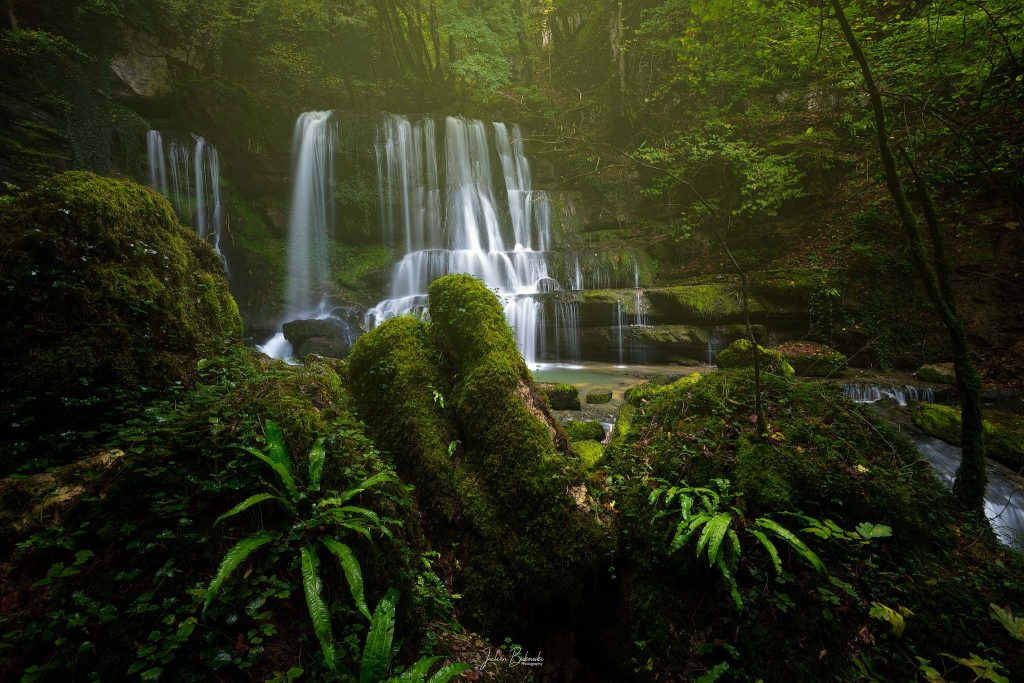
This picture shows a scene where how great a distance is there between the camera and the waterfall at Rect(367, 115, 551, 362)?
A: 17.0m

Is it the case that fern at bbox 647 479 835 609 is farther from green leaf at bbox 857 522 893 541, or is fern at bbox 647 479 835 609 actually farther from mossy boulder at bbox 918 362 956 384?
mossy boulder at bbox 918 362 956 384

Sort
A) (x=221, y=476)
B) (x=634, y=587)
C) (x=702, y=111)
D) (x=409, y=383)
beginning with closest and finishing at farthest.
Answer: (x=221, y=476) → (x=634, y=587) → (x=409, y=383) → (x=702, y=111)

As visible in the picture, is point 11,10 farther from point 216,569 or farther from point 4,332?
point 216,569

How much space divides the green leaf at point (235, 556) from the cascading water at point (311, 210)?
652 inches

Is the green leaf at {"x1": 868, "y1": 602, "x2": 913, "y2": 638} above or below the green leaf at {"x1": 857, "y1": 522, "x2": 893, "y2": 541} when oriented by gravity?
below

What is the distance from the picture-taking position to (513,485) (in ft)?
9.01

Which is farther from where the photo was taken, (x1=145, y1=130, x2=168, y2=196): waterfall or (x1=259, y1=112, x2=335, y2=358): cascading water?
(x1=259, y1=112, x2=335, y2=358): cascading water

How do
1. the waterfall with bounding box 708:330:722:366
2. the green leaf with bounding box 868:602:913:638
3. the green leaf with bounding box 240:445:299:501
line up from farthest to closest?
the waterfall with bounding box 708:330:722:366 → the green leaf with bounding box 868:602:913:638 → the green leaf with bounding box 240:445:299:501

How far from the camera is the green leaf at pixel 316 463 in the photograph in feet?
6.70

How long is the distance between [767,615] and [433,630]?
179cm

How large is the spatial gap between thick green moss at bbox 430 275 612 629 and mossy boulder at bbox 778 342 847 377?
27.8 ft

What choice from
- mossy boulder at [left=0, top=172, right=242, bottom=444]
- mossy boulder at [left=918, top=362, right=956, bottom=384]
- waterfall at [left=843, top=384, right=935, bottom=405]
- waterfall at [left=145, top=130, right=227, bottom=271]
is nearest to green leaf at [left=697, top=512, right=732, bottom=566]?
mossy boulder at [left=0, top=172, right=242, bottom=444]

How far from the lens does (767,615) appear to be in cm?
219

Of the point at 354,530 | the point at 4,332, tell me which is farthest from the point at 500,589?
the point at 4,332
